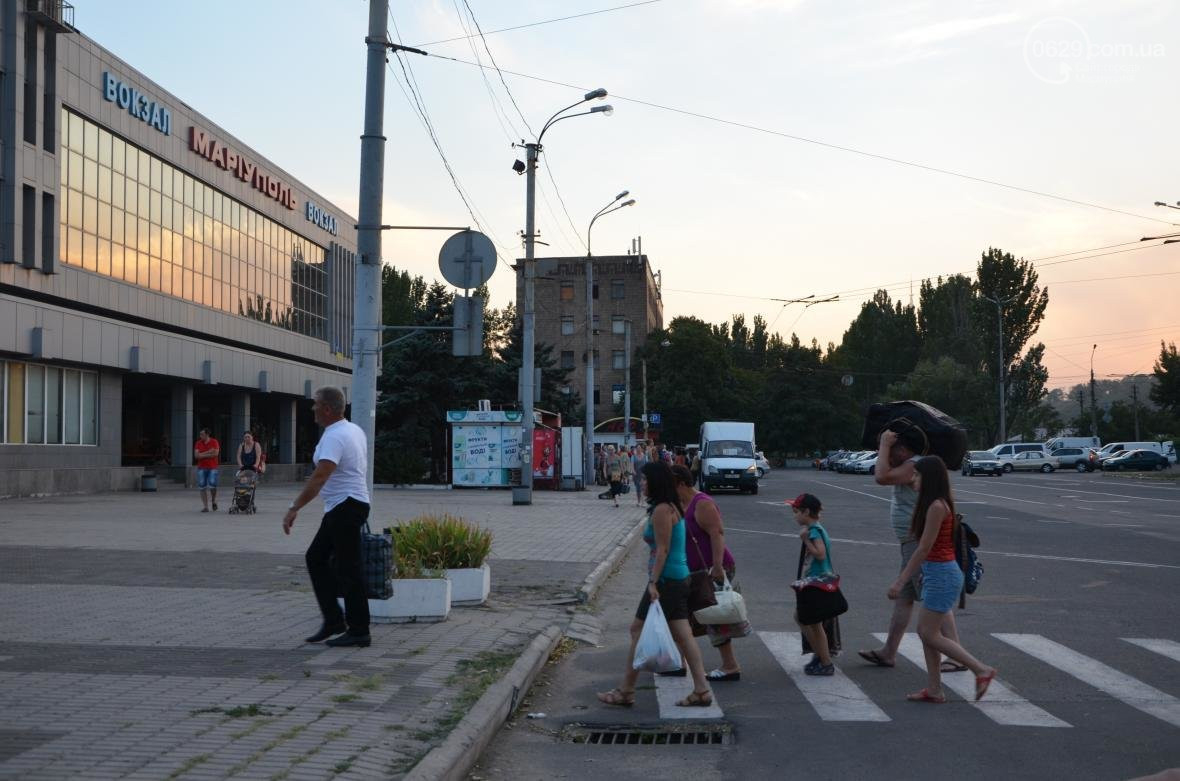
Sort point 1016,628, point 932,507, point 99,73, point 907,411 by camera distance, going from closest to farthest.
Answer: point 932,507 → point 907,411 → point 1016,628 → point 99,73

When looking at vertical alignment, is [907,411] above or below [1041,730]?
above

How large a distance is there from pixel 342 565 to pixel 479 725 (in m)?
2.63

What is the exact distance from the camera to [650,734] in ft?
22.5

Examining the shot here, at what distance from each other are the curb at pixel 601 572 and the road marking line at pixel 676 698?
1.86 m

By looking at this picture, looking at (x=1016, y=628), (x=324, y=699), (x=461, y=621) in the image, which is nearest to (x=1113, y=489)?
(x=1016, y=628)

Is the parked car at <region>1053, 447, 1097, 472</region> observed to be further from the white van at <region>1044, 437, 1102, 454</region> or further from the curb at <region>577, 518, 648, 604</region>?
the curb at <region>577, 518, 648, 604</region>

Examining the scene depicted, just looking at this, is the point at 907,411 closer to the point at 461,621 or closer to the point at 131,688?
the point at 461,621

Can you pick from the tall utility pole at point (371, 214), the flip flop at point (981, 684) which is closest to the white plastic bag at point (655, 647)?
the flip flop at point (981, 684)

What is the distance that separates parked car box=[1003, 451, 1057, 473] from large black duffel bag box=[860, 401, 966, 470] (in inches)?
2658

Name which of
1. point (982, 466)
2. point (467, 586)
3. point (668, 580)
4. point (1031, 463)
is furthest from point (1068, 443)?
point (668, 580)

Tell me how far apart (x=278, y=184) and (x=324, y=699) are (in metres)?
49.3

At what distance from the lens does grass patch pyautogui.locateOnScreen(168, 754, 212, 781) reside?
508 cm

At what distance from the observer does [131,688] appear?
6.93m

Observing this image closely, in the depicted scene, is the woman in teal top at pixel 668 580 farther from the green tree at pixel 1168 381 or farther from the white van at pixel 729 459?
the green tree at pixel 1168 381
